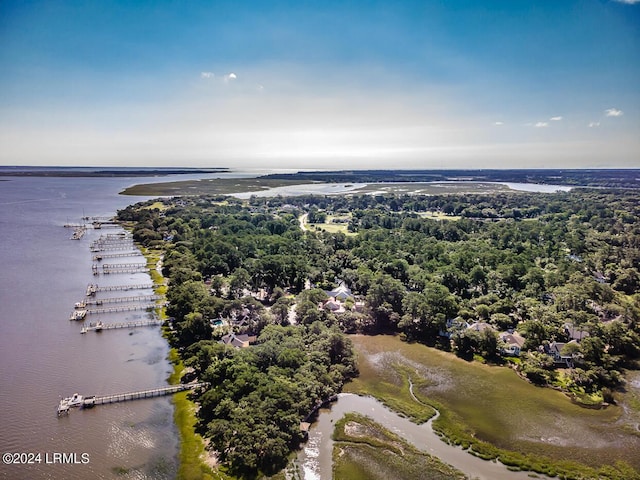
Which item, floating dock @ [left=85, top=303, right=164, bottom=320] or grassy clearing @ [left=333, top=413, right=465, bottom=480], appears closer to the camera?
grassy clearing @ [left=333, top=413, right=465, bottom=480]

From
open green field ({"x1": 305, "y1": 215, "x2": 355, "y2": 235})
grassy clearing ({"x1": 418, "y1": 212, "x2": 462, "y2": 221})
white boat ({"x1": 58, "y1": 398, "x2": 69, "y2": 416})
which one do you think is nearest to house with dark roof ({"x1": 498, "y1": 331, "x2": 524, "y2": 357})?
white boat ({"x1": 58, "y1": 398, "x2": 69, "y2": 416})

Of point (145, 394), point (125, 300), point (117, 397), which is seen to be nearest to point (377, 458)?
point (145, 394)

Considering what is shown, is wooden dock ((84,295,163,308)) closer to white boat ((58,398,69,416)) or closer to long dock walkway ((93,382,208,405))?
white boat ((58,398,69,416))

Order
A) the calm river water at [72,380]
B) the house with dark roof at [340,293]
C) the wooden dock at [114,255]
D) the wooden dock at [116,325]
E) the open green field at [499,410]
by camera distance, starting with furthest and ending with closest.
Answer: the wooden dock at [114,255]
the house with dark roof at [340,293]
the wooden dock at [116,325]
the open green field at [499,410]
the calm river water at [72,380]

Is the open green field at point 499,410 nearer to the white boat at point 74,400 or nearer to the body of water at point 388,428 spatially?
the body of water at point 388,428

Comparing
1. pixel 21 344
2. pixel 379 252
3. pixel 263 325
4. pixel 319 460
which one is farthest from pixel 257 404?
pixel 379 252

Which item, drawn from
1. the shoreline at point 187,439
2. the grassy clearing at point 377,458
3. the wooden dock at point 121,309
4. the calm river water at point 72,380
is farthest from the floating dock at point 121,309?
the grassy clearing at point 377,458

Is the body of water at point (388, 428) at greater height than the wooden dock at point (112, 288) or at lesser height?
lesser
